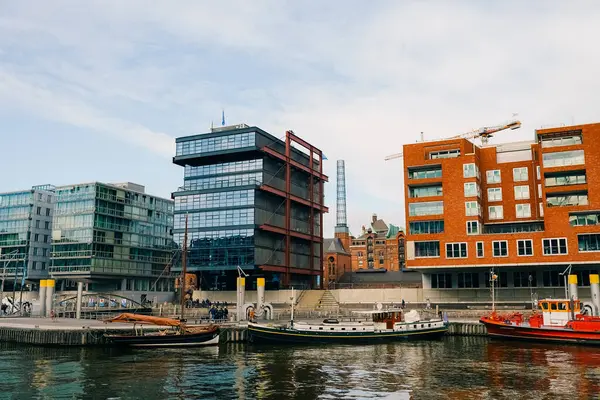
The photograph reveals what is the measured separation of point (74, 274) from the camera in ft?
405

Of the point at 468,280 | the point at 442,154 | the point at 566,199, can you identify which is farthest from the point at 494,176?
the point at 468,280

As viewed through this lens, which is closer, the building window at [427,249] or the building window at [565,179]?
the building window at [565,179]

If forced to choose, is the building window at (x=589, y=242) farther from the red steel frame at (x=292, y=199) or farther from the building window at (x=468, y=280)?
the red steel frame at (x=292, y=199)

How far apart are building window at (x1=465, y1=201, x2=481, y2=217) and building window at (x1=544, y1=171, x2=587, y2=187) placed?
11.1m

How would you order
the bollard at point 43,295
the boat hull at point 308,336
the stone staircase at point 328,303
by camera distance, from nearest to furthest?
the boat hull at point 308,336, the bollard at point 43,295, the stone staircase at point 328,303

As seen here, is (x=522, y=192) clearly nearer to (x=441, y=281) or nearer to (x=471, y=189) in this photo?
(x=471, y=189)

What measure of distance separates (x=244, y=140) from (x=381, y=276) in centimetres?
5874

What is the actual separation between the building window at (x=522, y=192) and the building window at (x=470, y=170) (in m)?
9.37

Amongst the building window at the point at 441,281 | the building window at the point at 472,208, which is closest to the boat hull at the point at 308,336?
the building window at the point at 472,208

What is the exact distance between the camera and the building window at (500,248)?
85125 mm

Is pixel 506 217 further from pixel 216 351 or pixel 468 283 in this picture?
pixel 216 351

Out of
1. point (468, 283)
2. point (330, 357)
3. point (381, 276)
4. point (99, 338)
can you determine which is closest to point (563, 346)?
point (330, 357)

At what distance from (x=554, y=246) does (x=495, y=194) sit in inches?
620

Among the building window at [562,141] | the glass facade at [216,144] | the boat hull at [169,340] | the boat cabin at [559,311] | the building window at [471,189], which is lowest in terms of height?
the boat hull at [169,340]
